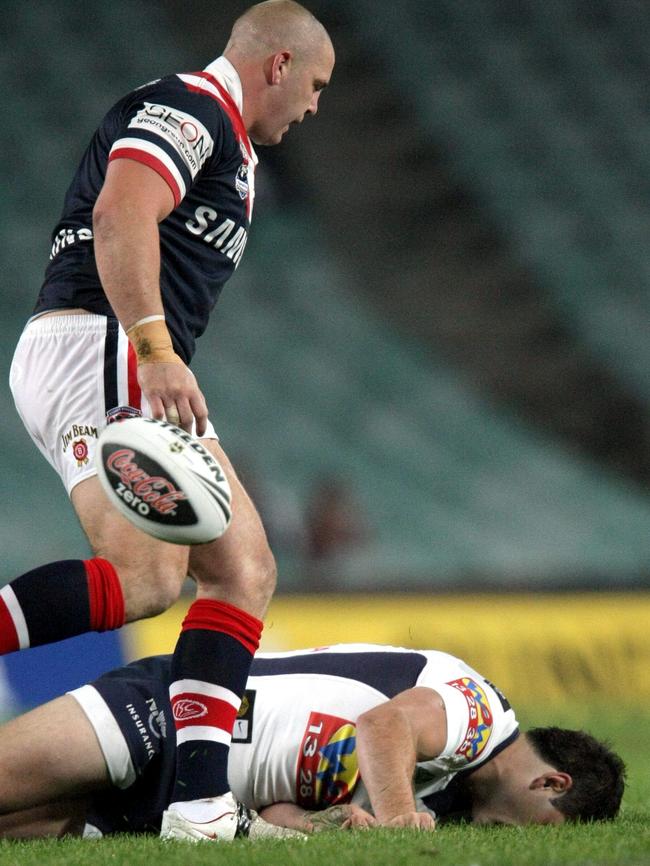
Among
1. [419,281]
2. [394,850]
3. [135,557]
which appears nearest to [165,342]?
[135,557]

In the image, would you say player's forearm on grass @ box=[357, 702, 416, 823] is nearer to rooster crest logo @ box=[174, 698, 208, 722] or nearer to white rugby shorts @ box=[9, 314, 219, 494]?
rooster crest logo @ box=[174, 698, 208, 722]

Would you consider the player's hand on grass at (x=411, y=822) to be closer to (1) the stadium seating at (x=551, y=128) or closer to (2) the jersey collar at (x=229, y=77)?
(2) the jersey collar at (x=229, y=77)

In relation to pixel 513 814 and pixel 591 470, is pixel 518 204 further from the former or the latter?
pixel 513 814

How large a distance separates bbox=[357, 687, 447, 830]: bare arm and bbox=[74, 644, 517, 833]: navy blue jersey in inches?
3.2

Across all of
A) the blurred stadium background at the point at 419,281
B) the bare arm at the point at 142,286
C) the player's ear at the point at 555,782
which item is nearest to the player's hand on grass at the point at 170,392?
the bare arm at the point at 142,286

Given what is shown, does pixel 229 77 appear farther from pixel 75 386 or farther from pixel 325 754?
pixel 325 754

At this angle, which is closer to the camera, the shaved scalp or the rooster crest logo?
the rooster crest logo

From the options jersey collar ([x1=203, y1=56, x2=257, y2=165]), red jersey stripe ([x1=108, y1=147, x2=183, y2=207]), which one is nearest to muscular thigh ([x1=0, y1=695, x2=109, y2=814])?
red jersey stripe ([x1=108, y1=147, x2=183, y2=207])

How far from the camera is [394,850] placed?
2807 millimetres

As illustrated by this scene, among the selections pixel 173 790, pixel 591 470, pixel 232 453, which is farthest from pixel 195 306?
pixel 591 470

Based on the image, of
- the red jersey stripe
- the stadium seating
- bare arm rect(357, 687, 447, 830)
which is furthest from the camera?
the stadium seating

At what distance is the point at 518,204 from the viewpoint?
38.2 feet

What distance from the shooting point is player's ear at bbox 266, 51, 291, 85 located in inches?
145

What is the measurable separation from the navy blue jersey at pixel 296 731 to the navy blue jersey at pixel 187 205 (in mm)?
912
